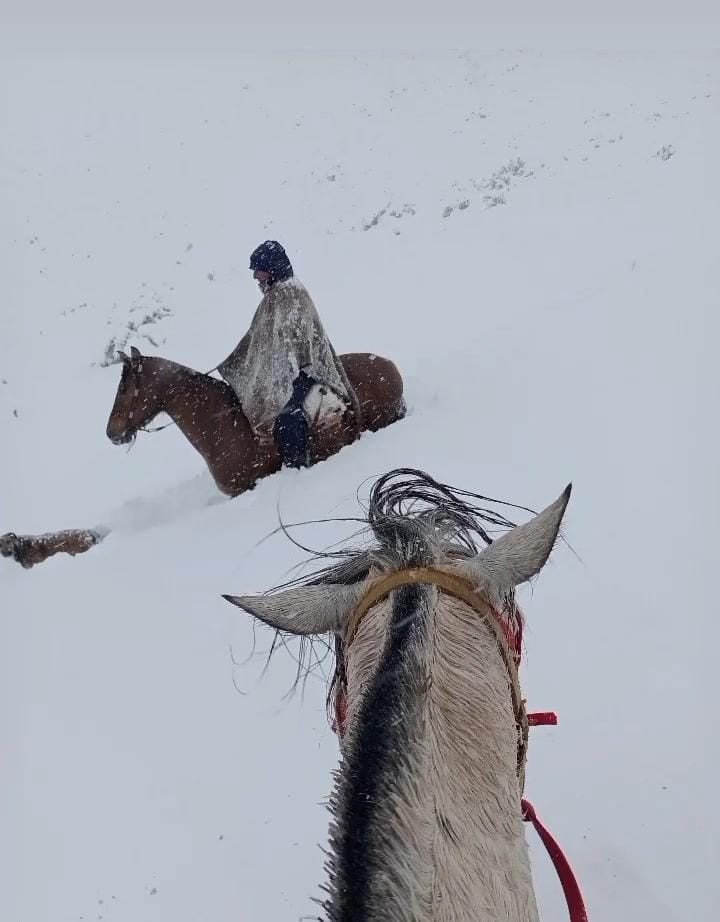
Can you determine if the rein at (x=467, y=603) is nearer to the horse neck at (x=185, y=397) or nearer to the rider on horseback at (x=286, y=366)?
the rider on horseback at (x=286, y=366)

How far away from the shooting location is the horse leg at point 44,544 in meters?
5.06

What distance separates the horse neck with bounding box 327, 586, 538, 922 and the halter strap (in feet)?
0.12

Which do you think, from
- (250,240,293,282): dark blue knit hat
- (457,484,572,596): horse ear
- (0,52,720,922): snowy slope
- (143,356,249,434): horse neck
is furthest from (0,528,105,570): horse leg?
(457,484,572,596): horse ear

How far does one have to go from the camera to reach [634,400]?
4.48 m

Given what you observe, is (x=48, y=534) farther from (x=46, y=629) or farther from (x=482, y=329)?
(x=482, y=329)

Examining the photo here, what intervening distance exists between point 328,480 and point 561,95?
15.9m

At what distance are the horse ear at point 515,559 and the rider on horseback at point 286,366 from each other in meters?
3.53

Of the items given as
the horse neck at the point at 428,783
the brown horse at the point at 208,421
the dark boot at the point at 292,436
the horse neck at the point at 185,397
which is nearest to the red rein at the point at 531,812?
the horse neck at the point at 428,783

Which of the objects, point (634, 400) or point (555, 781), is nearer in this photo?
point (555, 781)

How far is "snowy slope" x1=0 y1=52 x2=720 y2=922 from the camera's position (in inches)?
97.5

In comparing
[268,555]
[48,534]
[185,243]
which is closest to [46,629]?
[268,555]

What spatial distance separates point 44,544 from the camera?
16.9 ft

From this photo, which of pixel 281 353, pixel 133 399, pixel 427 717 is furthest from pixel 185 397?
pixel 427 717

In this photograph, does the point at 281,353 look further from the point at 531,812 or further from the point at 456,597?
the point at 456,597
